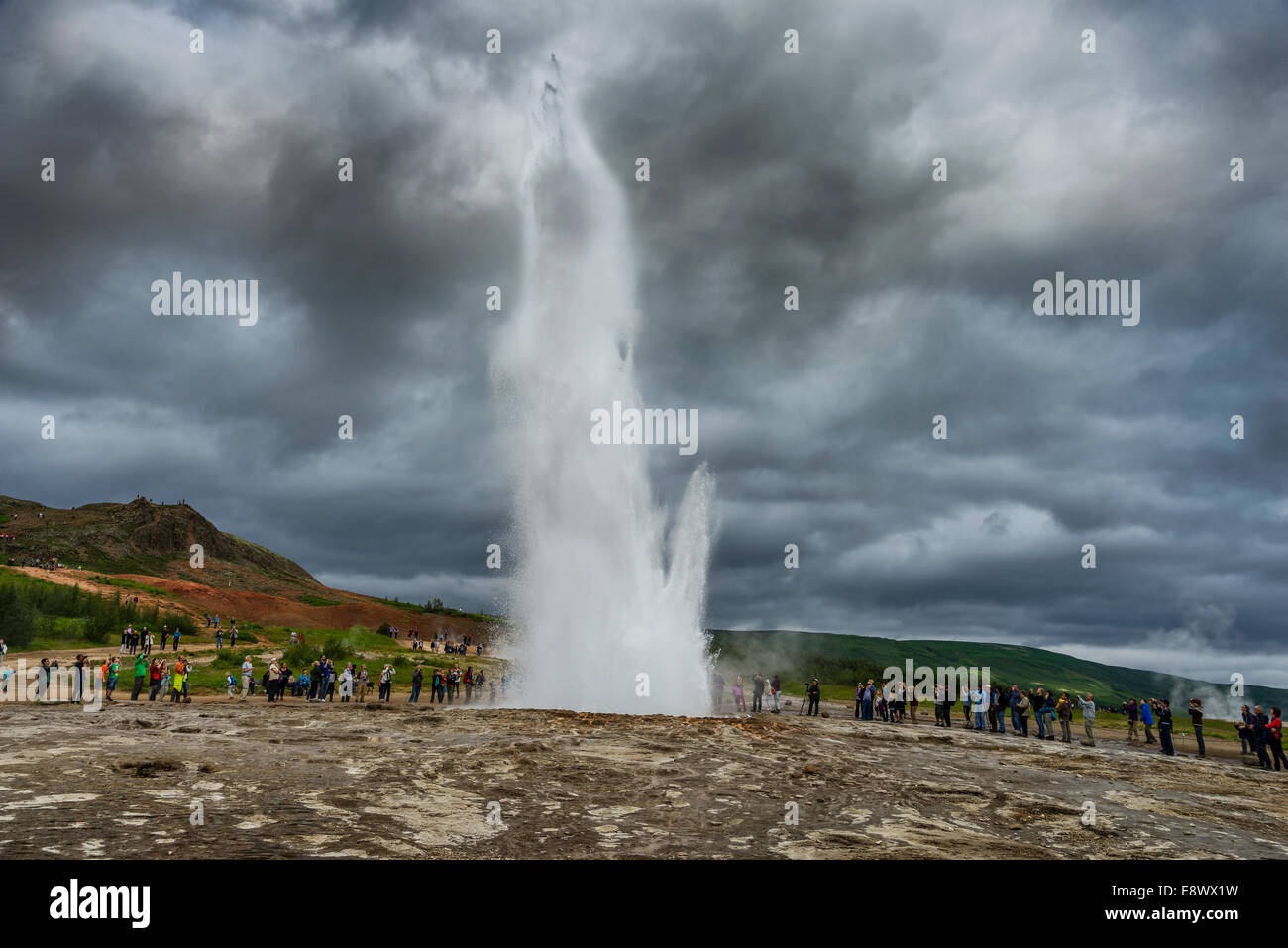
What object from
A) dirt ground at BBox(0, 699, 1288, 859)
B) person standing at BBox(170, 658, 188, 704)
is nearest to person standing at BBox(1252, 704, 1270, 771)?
dirt ground at BBox(0, 699, 1288, 859)

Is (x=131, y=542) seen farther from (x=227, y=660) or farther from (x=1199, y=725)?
(x=1199, y=725)

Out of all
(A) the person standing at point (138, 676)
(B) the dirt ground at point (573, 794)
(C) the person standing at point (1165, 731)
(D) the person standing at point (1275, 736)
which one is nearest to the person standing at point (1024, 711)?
(C) the person standing at point (1165, 731)

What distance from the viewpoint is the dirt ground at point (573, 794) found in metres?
9.49

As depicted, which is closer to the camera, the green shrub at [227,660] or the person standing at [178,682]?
the person standing at [178,682]

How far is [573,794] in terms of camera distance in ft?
42.2

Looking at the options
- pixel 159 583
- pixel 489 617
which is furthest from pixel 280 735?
pixel 489 617

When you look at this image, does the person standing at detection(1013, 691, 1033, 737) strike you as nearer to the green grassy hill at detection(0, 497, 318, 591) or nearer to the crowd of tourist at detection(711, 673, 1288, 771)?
the crowd of tourist at detection(711, 673, 1288, 771)

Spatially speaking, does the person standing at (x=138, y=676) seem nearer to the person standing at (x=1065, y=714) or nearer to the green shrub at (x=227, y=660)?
the green shrub at (x=227, y=660)

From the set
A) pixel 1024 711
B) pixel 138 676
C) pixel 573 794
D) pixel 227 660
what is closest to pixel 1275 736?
pixel 1024 711

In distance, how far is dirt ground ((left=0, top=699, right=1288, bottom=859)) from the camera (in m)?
9.49

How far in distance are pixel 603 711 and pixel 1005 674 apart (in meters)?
191

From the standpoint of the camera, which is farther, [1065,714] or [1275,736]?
[1065,714]
